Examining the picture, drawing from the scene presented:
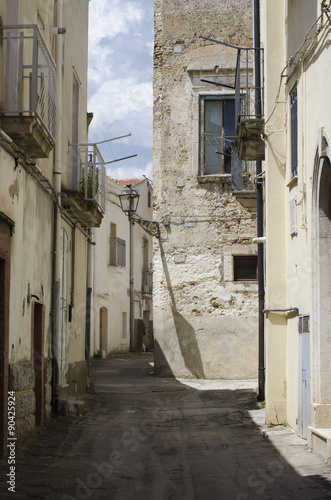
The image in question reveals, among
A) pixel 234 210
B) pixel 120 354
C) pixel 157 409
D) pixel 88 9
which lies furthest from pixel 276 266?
pixel 120 354

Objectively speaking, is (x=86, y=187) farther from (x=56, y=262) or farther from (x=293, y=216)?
(x=293, y=216)

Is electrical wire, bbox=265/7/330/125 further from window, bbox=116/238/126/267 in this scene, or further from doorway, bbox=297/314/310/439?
window, bbox=116/238/126/267

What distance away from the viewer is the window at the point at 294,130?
10031mm

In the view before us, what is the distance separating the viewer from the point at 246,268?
728 inches

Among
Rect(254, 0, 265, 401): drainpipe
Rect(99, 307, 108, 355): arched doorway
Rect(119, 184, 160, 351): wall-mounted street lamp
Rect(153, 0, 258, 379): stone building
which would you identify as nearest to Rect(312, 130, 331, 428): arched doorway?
Rect(254, 0, 265, 401): drainpipe

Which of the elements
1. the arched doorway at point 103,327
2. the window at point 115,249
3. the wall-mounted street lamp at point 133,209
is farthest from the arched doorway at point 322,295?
the window at point 115,249

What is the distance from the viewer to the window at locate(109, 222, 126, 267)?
1266 inches

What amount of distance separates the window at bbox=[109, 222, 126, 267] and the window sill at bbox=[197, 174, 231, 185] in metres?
13.7

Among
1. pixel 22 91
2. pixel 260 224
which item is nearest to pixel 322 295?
pixel 22 91

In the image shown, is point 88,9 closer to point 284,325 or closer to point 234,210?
point 234,210

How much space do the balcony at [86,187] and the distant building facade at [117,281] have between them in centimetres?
1290

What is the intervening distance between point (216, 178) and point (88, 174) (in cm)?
495

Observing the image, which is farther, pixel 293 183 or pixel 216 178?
pixel 216 178

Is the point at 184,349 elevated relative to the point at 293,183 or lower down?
lower down
